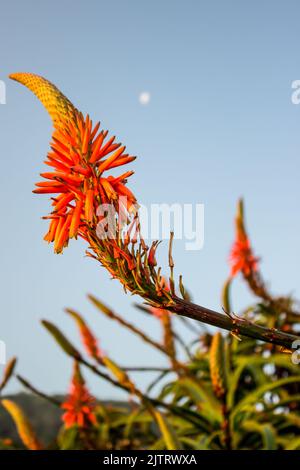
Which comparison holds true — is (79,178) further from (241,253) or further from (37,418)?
(37,418)

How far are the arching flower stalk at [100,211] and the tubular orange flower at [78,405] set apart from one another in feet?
8.79

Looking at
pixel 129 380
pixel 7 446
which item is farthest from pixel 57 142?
pixel 7 446

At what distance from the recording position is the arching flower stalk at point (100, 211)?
4.20 ft

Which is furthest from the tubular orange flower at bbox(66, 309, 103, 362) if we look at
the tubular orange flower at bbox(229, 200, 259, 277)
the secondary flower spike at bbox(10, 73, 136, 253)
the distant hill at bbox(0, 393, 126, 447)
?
the distant hill at bbox(0, 393, 126, 447)

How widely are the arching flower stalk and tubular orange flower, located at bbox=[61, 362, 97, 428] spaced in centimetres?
268

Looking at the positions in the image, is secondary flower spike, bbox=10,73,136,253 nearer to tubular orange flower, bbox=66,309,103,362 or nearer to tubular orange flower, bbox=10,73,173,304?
tubular orange flower, bbox=10,73,173,304

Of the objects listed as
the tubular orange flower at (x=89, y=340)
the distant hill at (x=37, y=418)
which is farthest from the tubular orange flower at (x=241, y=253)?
the distant hill at (x=37, y=418)

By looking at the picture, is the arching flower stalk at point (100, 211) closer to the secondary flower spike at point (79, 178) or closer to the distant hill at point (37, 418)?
the secondary flower spike at point (79, 178)

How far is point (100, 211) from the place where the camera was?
132 centimetres

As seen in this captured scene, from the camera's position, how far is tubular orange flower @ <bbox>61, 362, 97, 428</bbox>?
152 inches

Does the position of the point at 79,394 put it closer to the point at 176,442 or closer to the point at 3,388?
the point at 3,388

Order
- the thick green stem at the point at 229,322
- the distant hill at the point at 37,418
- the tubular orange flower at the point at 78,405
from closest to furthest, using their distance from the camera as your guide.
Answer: the thick green stem at the point at 229,322
the tubular orange flower at the point at 78,405
the distant hill at the point at 37,418

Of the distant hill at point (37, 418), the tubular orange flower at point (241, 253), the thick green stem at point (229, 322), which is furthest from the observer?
the distant hill at point (37, 418)

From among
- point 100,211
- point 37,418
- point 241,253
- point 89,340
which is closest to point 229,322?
point 100,211
